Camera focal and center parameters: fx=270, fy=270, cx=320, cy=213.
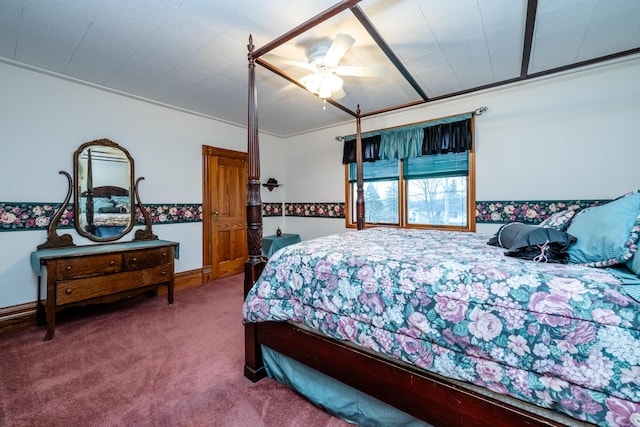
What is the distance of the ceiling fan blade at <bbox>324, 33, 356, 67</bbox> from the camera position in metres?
1.82

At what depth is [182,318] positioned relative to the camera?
2.68m

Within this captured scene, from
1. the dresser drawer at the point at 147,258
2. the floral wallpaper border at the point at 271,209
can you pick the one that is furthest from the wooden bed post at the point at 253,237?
the floral wallpaper border at the point at 271,209

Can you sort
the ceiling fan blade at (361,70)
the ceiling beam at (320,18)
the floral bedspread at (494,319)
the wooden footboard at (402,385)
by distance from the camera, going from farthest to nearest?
the ceiling fan blade at (361,70), the ceiling beam at (320,18), the wooden footboard at (402,385), the floral bedspread at (494,319)

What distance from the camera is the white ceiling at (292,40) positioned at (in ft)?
5.84

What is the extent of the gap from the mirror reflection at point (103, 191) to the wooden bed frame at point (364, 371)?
2292 mm

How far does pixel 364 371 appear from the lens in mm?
1268

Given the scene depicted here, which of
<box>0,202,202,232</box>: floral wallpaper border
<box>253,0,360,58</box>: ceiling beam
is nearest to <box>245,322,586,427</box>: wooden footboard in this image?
<box>253,0,360,58</box>: ceiling beam

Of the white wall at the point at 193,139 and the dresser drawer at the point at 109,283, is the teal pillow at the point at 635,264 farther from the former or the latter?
the dresser drawer at the point at 109,283

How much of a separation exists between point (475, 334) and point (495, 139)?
9.26ft

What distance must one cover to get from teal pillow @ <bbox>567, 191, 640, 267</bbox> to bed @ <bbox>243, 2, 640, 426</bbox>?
0.01 meters

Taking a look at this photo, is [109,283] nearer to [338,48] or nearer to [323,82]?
[323,82]

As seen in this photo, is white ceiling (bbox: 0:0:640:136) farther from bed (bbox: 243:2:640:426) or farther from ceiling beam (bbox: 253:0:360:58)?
bed (bbox: 243:2:640:426)

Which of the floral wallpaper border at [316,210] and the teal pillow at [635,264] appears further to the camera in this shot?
the floral wallpaper border at [316,210]

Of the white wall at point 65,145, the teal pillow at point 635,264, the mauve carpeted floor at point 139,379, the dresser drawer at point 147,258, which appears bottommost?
the mauve carpeted floor at point 139,379
